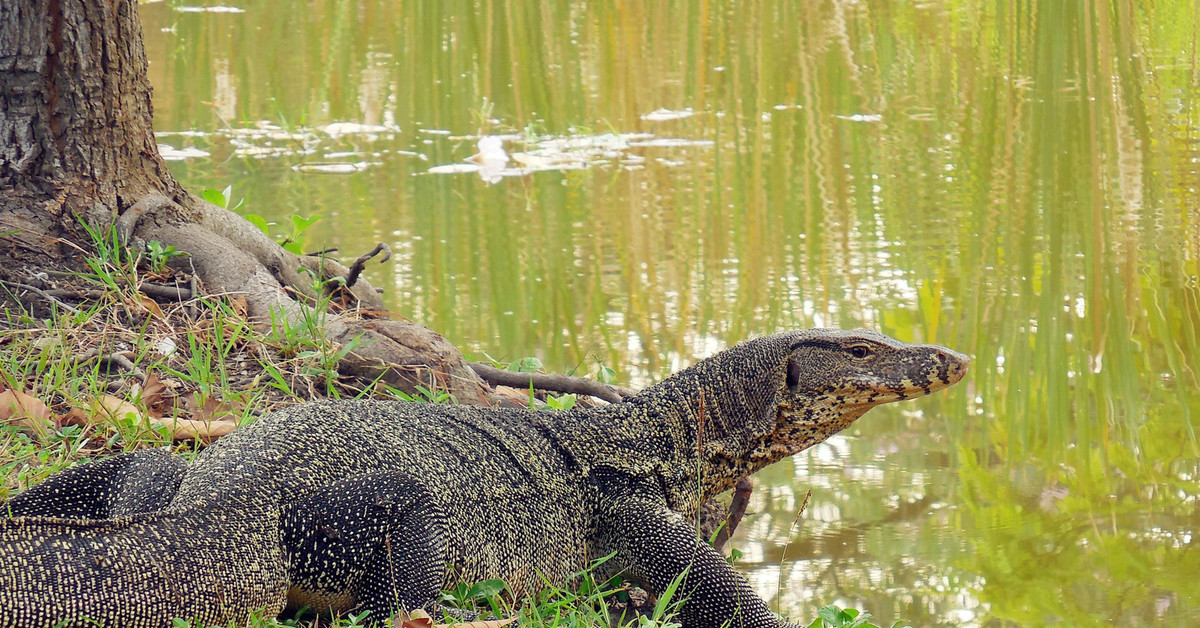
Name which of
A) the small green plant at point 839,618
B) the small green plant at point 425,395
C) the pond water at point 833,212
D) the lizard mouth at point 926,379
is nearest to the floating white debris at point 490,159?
the pond water at point 833,212

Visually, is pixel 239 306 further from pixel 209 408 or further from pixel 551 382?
pixel 551 382

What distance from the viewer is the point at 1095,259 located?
7.68 metres

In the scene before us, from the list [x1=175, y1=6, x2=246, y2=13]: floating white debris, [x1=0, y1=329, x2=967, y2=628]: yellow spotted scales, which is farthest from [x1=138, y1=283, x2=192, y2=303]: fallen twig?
[x1=175, y1=6, x2=246, y2=13]: floating white debris

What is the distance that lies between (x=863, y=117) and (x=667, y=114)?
183 centimetres

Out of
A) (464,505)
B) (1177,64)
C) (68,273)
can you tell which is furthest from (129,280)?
(1177,64)

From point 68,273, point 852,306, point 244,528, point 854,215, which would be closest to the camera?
point 244,528

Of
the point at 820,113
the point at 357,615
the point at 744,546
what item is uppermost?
the point at 820,113

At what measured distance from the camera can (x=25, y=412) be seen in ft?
13.0

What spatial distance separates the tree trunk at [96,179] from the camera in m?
4.84

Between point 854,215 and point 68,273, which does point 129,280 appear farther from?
point 854,215

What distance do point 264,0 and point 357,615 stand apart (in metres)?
13.6

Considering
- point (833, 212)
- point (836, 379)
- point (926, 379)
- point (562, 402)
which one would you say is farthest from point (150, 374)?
point (833, 212)

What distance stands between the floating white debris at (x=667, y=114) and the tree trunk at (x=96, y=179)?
6.22m

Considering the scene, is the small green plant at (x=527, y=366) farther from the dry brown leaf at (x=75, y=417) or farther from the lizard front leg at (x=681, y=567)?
the dry brown leaf at (x=75, y=417)
